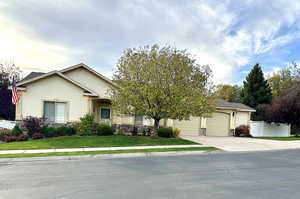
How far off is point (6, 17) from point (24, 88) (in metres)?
5.12

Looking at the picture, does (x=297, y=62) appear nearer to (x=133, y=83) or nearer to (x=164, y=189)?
(x=133, y=83)

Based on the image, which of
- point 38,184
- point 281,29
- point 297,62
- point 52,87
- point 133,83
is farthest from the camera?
point 297,62

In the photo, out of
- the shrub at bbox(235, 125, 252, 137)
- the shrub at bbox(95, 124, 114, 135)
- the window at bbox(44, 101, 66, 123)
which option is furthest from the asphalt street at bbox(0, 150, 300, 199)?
the shrub at bbox(235, 125, 252, 137)

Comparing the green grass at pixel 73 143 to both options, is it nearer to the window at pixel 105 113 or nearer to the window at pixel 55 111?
the window at pixel 55 111

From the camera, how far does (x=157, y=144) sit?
12.4 m

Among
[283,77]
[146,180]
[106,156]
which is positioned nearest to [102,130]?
[106,156]

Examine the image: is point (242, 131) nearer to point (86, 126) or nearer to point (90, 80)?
point (86, 126)

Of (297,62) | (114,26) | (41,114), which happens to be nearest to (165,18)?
(114,26)

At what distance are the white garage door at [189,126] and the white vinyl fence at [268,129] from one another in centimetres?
698

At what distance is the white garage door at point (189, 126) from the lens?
19.8 m

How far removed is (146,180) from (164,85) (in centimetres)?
797

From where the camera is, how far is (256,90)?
3400 cm

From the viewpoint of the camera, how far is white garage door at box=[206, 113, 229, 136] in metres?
20.9

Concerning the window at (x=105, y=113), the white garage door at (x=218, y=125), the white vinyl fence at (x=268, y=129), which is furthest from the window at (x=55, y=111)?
the white vinyl fence at (x=268, y=129)
